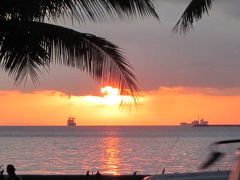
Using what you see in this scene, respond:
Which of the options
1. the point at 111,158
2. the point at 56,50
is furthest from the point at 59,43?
the point at 111,158

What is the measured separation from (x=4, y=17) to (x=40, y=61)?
1.00 m

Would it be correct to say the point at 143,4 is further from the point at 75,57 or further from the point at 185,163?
the point at 185,163

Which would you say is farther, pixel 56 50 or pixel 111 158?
pixel 111 158

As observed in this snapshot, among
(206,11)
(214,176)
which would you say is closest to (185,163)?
(206,11)

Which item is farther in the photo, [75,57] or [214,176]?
[75,57]

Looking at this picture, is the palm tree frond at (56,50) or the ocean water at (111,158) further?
the ocean water at (111,158)

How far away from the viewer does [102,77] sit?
41.1 ft

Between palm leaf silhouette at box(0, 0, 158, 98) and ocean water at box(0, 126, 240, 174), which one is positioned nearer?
palm leaf silhouette at box(0, 0, 158, 98)

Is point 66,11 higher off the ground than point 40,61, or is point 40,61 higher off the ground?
point 66,11

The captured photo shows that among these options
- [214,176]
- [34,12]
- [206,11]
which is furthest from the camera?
[206,11]

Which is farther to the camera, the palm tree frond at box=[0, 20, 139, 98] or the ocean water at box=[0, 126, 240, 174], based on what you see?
the ocean water at box=[0, 126, 240, 174]

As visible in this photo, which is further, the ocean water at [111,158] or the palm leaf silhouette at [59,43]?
the ocean water at [111,158]

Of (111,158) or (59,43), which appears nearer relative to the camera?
(59,43)

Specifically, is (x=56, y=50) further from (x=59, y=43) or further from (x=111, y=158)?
(x=111, y=158)
